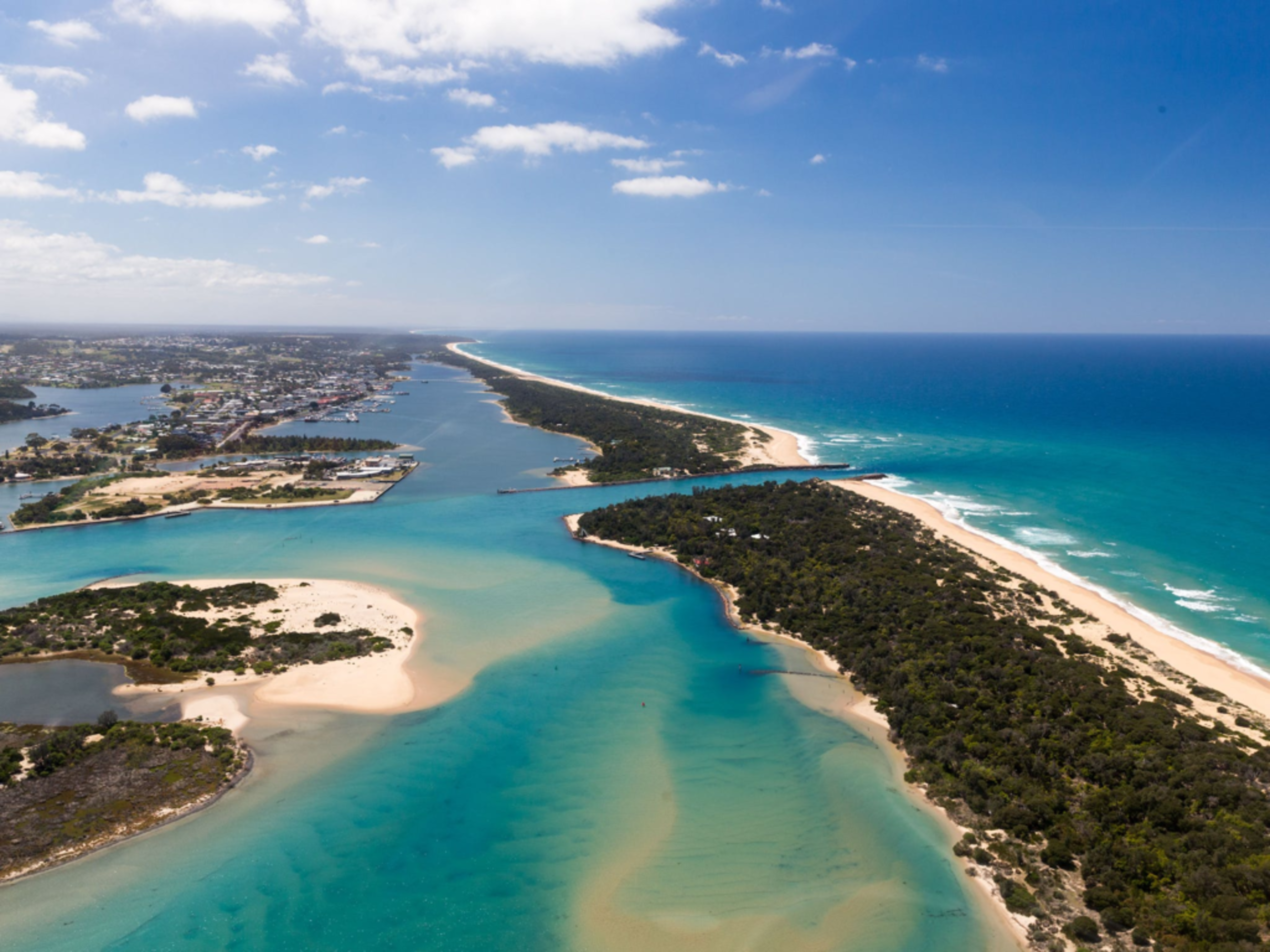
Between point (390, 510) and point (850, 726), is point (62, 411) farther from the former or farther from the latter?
point (850, 726)

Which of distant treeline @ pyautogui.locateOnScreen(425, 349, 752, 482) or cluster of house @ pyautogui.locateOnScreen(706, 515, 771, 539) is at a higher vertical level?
distant treeline @ pyautogui.locateOnScreen(425, 349, 752, 482)

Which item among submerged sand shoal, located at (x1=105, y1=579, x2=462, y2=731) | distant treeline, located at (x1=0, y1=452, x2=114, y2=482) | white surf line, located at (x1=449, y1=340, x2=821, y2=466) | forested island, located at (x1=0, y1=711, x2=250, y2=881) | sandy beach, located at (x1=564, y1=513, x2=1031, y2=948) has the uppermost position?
white surf line, located at (x1=449, y1=340, x2=821, y2=466)

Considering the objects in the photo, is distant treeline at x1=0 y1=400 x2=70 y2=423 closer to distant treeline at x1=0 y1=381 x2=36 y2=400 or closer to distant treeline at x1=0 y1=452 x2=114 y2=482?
distant treeline at x1=0 y1=381 x2=36 y2=400

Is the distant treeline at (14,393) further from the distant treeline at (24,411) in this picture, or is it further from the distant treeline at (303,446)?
the distant treeline at (303,446)

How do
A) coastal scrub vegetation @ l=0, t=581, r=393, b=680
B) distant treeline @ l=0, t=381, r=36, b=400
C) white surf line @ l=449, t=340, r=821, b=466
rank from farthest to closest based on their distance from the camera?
1. distant treeline @ l=0, t=381, r=36, b=400
2. white surf line @ l=449, t=340, r=821, b=466
3. coastal scrub vegetation @ l=0, t=581, r=393, b=680

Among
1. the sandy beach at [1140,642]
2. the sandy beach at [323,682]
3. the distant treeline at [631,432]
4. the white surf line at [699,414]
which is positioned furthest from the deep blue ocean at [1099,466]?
the sandy beach at [323,682]

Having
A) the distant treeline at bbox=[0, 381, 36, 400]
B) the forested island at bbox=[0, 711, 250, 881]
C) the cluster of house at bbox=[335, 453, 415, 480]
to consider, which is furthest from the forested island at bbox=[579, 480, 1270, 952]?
the distant treeline at bbox=[0, 381, 36, 400]

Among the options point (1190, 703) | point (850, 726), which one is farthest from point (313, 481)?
point (1190, 703)

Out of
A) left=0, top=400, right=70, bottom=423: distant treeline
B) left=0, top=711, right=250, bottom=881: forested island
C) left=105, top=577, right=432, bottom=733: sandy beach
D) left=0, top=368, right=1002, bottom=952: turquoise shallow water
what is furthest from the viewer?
left=0, top=400, right=70, bottom=423: distant treeline
